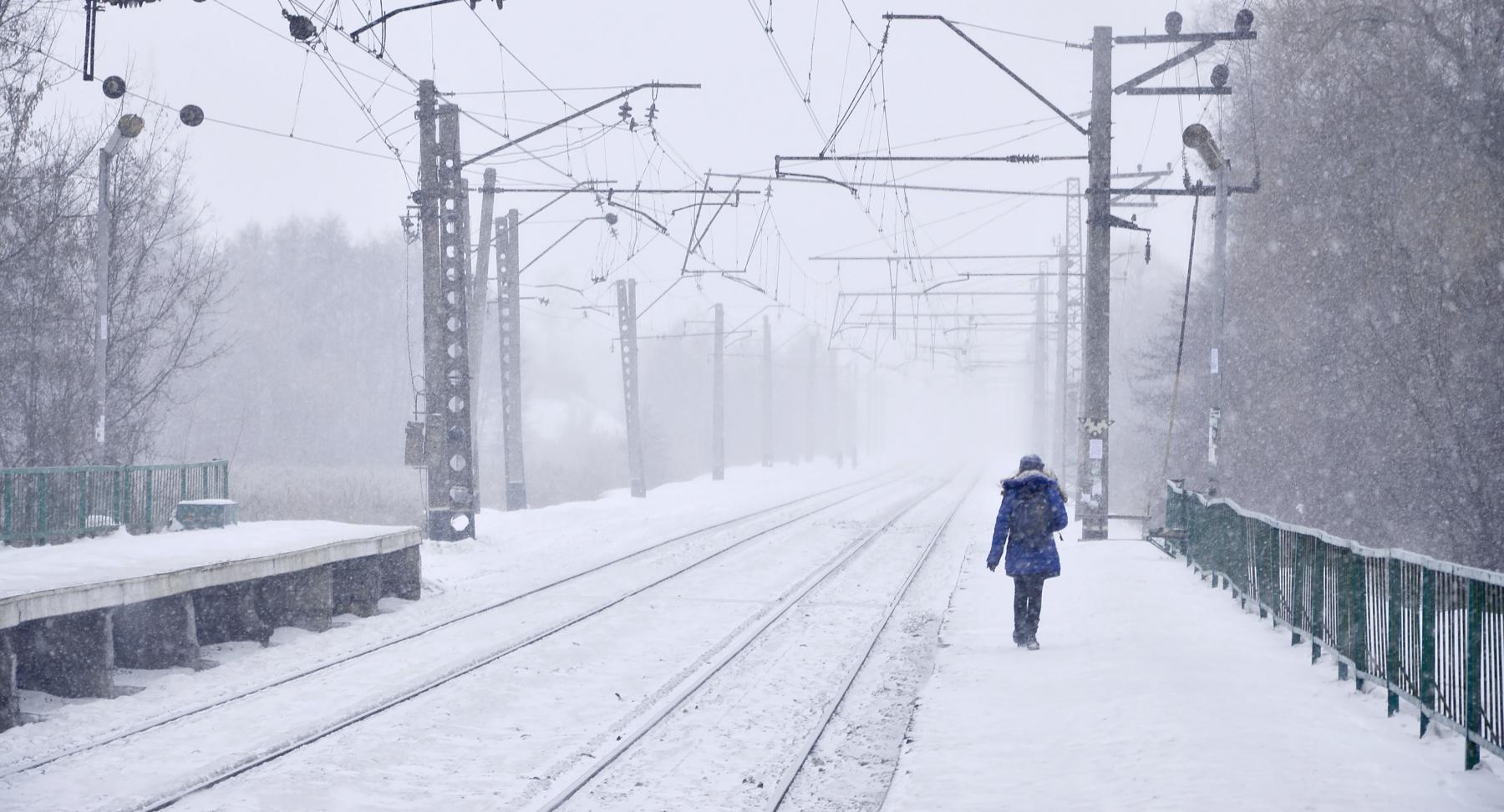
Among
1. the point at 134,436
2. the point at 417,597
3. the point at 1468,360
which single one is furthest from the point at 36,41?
the point at 1468,360

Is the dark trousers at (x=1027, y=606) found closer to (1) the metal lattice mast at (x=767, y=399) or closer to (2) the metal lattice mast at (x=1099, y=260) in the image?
(2) the metal lattice mast at (x=1099, y=260)

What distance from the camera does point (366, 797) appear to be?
7480mm

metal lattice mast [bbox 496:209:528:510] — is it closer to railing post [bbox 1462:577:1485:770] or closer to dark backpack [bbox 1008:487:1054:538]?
dark backpack [bbox 1008:487:1054:538]

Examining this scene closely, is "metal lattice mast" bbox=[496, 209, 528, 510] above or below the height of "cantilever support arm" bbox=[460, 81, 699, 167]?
below

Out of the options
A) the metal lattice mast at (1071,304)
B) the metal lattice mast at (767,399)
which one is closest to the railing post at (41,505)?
the metal lattice mast at (1071,304)

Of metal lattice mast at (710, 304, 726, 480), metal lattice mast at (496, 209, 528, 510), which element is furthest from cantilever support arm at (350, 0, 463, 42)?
metal lattice mast at (710, 304, 726, 480)

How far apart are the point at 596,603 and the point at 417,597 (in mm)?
2377

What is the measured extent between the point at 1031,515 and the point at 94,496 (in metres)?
10.8

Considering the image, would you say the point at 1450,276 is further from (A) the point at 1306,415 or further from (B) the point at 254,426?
(B) the point at 254,426

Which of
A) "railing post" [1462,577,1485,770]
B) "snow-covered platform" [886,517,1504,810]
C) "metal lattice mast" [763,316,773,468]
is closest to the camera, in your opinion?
"snow-covered platform" [886,517,1504,810]

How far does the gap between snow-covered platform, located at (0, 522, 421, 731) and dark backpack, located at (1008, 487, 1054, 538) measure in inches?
274

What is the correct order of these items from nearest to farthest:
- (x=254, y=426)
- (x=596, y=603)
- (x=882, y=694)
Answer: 1. (x=882, y=694)
2. (x=596, y=603)
3. (x=254, y=426)

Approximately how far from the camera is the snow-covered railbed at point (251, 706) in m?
7.71

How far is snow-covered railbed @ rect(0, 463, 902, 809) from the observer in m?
7.71
